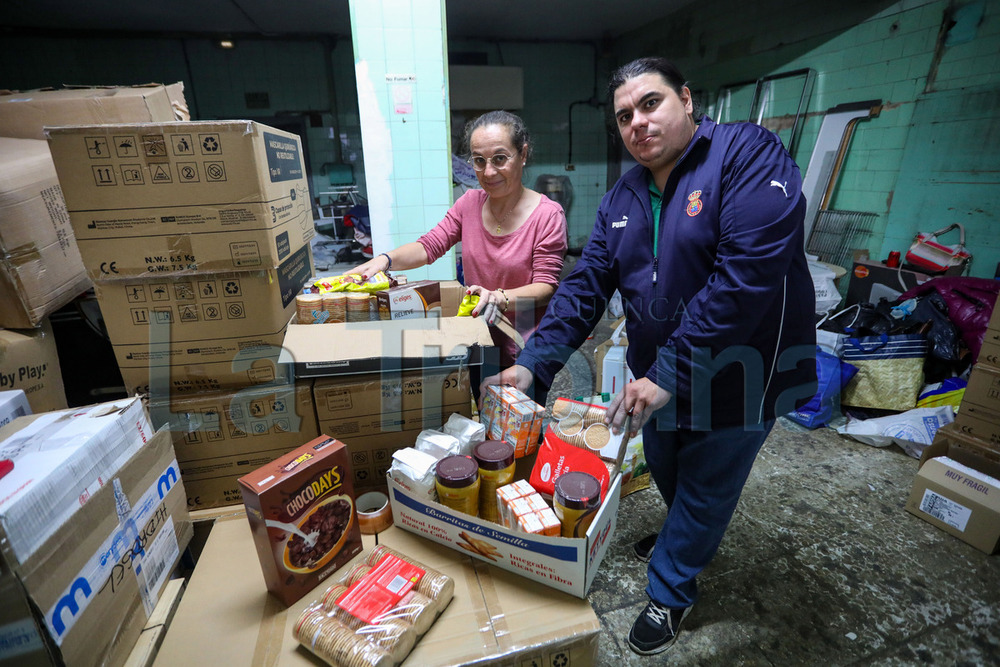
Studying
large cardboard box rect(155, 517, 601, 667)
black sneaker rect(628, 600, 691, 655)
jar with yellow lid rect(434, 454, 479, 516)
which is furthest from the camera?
black sneaker rect(628, 600, 691, 655)

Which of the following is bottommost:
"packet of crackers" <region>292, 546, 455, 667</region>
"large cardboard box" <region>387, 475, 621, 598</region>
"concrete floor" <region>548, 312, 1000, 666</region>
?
"concrete floor" <region>548, 312, 1000, 666</region>

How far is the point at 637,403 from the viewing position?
1.10m

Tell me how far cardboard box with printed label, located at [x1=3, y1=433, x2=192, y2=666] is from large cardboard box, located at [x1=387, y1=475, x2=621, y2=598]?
1.54 ft

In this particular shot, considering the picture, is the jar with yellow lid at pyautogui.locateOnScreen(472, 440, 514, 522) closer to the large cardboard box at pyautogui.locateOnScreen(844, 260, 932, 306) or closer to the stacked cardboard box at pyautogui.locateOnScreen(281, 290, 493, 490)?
the stacked cardboard box at pyautogui.locateOnScreen(281, 290, 493, 490)

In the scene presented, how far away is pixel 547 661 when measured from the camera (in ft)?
2.73

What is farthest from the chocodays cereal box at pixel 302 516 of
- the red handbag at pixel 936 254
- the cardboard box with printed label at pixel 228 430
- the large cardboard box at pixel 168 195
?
the red handbag at pixel 936 254

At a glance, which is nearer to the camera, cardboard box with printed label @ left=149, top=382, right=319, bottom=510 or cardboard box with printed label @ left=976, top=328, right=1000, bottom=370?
cardboard box with printed label @ left=149, top=382, right=319, bottom=510

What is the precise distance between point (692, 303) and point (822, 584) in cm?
127

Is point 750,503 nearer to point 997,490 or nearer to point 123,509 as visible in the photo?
point 997,490

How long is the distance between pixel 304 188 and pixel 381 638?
4.13 ft

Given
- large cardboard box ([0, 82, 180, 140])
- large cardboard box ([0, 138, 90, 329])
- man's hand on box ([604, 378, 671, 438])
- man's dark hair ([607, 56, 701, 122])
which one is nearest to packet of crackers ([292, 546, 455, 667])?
man's hand on box ([604, 378, 671, 438])

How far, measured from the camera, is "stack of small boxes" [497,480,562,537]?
896 millimetres

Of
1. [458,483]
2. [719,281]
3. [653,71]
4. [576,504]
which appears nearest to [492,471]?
[458,483]

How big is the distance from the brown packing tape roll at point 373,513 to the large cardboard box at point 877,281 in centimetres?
339
